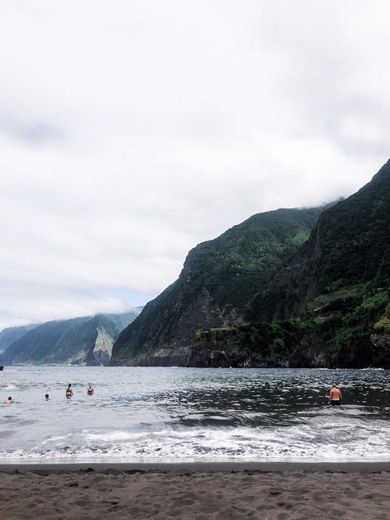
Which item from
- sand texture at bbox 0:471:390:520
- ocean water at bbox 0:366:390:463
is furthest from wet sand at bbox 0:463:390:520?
ocean water at bbox 0:366:390:463

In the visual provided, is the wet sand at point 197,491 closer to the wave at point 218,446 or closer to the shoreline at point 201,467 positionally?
the shoreline at point 201,467

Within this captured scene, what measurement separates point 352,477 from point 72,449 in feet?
40.2

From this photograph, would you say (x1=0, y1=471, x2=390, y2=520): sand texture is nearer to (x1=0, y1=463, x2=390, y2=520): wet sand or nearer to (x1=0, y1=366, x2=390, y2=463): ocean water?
(x1=0, y1=463, x2=390, y2=520): wet sand

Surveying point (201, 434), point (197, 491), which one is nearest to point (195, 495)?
point (197, 491)

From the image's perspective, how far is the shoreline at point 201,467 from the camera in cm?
1603

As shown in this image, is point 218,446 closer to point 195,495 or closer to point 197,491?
point 197,491

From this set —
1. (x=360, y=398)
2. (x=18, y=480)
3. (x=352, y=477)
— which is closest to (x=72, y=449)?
(x=18, y=480)

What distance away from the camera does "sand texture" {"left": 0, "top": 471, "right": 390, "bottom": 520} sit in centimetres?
1084

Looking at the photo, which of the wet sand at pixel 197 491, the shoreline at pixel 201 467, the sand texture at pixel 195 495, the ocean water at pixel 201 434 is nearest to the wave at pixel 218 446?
the ocean water at pixel 201 434

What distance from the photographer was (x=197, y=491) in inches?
510

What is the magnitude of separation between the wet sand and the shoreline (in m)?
0.04

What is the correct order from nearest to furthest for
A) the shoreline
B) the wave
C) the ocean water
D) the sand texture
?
the sand texture, the shoreline, the wave, the ocean water

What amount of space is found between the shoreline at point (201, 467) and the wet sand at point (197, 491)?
0.12ft

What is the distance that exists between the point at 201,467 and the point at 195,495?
4.48 meters
